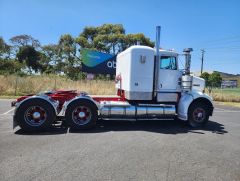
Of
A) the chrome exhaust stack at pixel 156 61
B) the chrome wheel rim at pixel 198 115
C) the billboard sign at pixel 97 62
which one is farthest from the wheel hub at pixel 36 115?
the billboard sign at pixel 97 62

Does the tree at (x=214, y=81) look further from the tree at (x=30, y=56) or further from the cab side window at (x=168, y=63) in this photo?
the tree at (x=30, y=56)

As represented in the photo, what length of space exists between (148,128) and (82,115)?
7.96ft

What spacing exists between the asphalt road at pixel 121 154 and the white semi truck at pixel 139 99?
0.54 meters

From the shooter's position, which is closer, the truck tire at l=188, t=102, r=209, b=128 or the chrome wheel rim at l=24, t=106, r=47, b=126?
the chrome wheel rim at l=24, t=106, r=47, b=126

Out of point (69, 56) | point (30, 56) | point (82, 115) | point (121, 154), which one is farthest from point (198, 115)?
point (30, 56)

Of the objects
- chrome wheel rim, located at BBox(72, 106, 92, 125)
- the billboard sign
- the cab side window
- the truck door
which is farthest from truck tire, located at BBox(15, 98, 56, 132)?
the billboard sign

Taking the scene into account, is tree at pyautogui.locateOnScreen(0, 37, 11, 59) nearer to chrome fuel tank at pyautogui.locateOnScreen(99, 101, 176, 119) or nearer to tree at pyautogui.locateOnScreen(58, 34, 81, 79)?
tree at pyautogui.locateOnScreen(58, 34, 81, 79)

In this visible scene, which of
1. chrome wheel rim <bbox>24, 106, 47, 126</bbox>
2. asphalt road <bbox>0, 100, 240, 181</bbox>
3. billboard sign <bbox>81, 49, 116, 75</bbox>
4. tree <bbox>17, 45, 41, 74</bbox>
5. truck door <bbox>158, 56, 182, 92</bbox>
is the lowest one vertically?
asphalt road <bbox>0, 100, 240, 181</bbox>

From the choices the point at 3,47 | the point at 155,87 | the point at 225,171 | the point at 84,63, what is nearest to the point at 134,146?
the point at 225,171

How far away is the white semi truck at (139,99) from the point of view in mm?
8719

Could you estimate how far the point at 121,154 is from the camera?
6.29 meters

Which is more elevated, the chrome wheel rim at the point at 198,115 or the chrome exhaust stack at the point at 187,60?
the chrome exhaust stack at the point at 187,60

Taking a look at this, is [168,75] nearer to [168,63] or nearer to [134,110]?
[168,63]

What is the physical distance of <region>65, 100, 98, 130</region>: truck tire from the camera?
8.87 m
